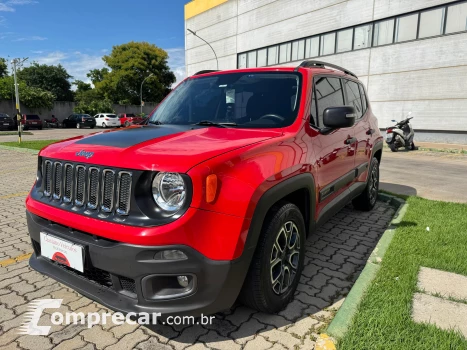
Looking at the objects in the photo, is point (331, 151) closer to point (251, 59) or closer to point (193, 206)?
point (193, 206)

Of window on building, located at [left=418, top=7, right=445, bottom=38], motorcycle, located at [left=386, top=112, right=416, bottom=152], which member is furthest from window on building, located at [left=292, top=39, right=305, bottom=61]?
motorcycle, located at [left=386, top=112, right=416, bottom=152]

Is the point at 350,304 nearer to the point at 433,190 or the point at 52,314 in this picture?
the point at 52,314

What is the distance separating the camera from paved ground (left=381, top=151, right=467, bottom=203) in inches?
255

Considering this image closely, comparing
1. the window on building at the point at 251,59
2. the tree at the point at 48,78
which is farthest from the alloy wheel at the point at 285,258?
the tree at the point at 48,78

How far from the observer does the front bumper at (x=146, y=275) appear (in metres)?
1.82

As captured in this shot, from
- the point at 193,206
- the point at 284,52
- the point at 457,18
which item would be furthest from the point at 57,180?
the point at 284,52

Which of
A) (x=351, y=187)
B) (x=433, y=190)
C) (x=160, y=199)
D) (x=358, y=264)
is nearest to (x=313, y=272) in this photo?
(x=358, y=264)

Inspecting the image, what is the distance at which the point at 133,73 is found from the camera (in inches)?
1865

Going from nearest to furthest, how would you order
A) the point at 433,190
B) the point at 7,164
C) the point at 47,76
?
1. the point at 433,190
2. the point at 7,164
3. the point at 47,76

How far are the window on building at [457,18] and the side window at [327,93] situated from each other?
56.6 ft

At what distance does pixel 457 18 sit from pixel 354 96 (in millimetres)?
16853

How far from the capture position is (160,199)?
1.89m

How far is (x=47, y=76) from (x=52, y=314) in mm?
66817

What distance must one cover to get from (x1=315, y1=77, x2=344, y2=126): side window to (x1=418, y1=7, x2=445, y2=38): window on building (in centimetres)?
1764
